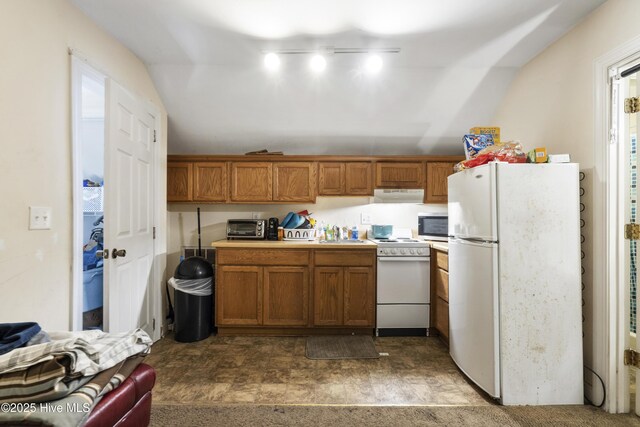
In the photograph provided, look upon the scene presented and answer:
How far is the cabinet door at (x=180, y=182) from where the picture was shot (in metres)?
3.37

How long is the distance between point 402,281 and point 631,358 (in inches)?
64.6

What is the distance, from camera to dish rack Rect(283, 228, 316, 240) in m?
3.43

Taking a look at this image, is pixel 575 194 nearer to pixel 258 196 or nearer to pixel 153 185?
pixel 258 196

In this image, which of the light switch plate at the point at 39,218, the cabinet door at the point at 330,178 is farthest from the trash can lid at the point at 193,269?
the cabinet door at the point at 330,178

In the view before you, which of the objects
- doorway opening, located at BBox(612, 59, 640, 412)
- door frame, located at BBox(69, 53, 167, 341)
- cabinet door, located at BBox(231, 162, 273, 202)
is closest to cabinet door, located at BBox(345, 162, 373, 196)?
cabinet door, located at BBox(231, 162, 273, 202)

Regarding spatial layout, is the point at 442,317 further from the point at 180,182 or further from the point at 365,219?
the point at 180,182

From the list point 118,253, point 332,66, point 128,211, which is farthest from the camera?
point 332,66

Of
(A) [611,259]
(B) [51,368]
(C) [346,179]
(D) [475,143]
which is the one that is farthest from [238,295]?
(A) [611,259]

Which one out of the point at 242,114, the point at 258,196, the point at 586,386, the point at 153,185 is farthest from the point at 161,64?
the point at 586,386

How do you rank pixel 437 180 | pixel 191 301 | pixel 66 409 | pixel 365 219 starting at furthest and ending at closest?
pixel 365 219 → pixel 437 180 → pixel 191 301 → pixel 66 409

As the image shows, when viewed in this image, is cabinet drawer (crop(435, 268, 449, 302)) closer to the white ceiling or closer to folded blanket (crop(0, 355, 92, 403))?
the white ceiling

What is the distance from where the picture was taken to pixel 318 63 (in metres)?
2.51

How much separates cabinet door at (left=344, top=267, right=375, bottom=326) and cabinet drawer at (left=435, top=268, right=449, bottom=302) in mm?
642

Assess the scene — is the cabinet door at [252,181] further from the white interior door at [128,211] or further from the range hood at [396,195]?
the range hood at [396,195]
